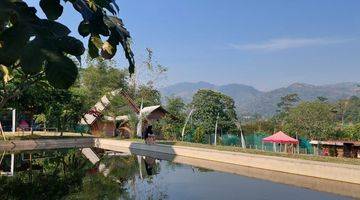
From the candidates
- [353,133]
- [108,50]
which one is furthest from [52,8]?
[353,133]

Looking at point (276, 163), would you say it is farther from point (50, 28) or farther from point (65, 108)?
point (65, 108)

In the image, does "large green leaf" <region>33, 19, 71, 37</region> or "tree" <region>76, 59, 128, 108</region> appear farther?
"tree" <region>76, 59, 128, 108</region>

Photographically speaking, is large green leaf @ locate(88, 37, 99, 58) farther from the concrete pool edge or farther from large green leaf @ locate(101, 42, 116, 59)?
the concrete pool edge

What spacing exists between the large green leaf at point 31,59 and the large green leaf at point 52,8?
0.82ft

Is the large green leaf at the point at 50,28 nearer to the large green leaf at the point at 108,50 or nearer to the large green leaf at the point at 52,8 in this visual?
the large green leaf at the point at 52,8

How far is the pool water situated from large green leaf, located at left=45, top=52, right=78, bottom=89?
9098 millimetres

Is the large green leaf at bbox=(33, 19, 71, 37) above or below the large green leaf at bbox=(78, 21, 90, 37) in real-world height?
below

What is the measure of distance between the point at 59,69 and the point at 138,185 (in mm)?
13672

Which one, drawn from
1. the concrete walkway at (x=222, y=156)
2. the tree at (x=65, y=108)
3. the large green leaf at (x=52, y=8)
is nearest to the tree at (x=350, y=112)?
the tree at (x=65, y=108)

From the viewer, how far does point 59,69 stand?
1.80 meters

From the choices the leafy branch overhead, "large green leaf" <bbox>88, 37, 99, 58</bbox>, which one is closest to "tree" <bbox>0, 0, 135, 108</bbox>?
the leafy branch overhead

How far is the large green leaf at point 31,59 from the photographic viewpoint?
1739 millimetres

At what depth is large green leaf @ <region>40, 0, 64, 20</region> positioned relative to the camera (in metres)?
2.01

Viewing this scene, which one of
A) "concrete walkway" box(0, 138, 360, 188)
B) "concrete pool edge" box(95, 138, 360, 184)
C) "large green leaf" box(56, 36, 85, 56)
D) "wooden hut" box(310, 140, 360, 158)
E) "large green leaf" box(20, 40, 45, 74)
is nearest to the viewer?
"large green leaf" box(20, 40, 45, 74)
